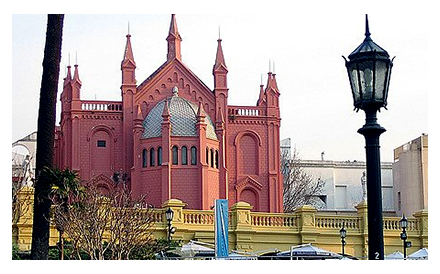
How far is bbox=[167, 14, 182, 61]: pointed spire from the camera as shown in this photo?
5281cm

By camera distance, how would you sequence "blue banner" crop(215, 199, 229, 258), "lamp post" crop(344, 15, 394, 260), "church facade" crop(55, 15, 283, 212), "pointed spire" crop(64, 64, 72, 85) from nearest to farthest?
"lamp post" crop(344, 15, 394, 260) → "blue banner" crop(215, 199, 229, 258) → "church facade" crop(55, 15, 283, 212) → "pointed spire" crop(64, 64, 72, 85)

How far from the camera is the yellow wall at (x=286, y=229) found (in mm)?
34594

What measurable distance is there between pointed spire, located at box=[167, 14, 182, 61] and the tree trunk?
110ft

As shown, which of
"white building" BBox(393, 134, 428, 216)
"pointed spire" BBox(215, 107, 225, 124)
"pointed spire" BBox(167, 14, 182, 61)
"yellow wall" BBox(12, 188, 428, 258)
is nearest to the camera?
"yellow wall" BBox(12, 188, 428, 258)

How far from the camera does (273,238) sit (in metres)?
35.5

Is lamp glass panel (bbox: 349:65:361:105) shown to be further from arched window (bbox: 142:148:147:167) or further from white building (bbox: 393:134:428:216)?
white building (bbox: 393:134:428:216)

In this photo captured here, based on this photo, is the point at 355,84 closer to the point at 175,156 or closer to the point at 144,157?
the point at 175,156

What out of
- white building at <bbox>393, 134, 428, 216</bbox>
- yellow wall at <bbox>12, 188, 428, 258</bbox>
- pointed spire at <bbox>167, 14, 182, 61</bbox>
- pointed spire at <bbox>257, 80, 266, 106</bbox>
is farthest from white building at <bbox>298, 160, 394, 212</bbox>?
yellow wall at <bbox>12, 188, 428, 258</bbox>

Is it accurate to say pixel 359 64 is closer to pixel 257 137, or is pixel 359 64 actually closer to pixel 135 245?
pixel 135 245

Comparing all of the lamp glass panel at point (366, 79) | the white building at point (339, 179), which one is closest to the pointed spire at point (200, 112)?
the white building at point (339, 179)

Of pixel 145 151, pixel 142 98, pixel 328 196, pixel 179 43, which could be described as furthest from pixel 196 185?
pixel 328 196

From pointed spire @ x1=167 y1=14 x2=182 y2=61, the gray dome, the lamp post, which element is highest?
pointed spire @ x1=167 y1=14 x2=182 y2=61

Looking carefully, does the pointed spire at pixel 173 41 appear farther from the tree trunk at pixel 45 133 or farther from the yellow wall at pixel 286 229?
the tree trunk at pixel 45 133

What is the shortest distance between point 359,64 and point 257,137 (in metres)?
41.8
